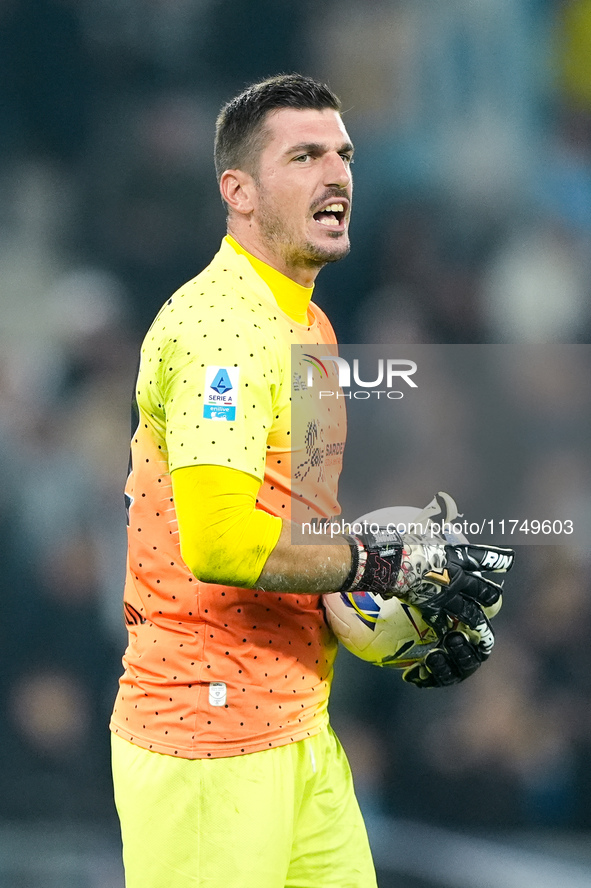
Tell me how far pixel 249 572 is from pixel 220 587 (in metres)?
0.18

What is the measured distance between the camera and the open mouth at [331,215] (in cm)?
207

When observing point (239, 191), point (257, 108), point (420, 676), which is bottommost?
point (420, 676)

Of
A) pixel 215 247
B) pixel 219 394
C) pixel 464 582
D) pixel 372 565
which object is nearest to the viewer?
pixel 219 394

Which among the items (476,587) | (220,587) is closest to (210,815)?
(220,587)

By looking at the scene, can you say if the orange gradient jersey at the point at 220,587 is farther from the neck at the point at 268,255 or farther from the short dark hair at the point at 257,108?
the short dark hair at the point at 257,108

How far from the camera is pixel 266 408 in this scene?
1.74 meters

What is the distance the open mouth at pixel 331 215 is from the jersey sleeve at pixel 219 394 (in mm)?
399

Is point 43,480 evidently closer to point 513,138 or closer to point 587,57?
point 513,138

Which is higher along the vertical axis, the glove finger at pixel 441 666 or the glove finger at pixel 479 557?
the glove finger at pixel 479 557

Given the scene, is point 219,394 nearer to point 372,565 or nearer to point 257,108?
point 372,565

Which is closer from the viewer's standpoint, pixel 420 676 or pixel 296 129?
pixel 296 129

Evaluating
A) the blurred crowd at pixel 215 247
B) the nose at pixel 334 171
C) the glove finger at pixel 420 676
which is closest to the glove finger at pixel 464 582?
the glove finger at pixel 420 676

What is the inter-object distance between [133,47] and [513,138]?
127 cm

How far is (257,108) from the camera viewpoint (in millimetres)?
2090
